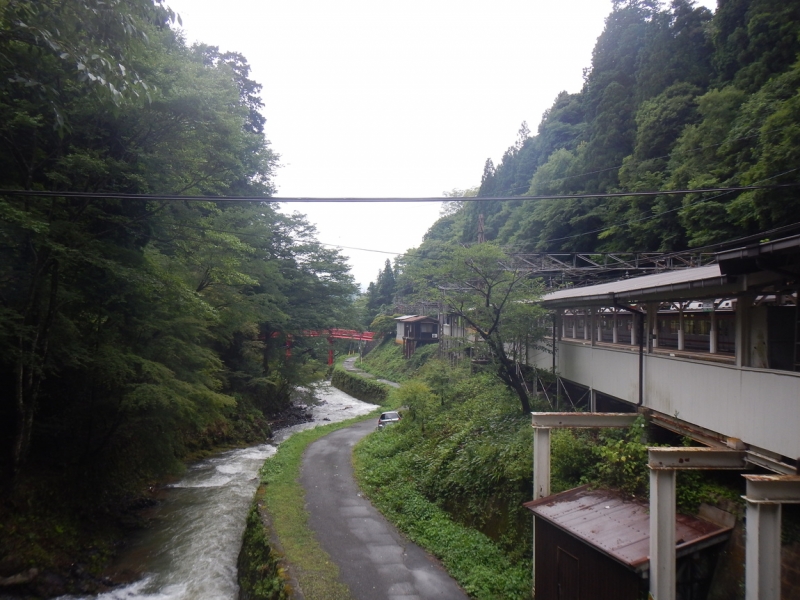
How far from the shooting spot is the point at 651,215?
79.2 ft

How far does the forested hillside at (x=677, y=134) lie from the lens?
16.2 metres

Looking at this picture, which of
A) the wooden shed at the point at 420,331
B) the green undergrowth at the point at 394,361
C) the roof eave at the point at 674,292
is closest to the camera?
the roof eave at the point at 674,292

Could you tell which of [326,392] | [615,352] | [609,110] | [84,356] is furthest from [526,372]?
[326,392]

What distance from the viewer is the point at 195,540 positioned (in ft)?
38.0

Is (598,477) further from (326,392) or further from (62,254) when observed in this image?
(326,392)

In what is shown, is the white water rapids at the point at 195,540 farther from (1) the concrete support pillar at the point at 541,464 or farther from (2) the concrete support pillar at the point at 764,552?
(2) the concrete support pillar at the point at 764,552

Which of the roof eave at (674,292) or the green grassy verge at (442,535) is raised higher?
the roof eave at (674,292)

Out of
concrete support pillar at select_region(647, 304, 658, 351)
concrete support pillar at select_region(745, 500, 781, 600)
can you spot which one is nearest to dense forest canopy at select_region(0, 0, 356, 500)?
concrete support pillar at select_region(745, 500, 781, 600)

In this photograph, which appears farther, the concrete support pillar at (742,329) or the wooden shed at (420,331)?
the wooden shed at (420,331)

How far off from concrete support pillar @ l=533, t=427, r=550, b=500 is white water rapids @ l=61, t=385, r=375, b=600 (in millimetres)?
6024

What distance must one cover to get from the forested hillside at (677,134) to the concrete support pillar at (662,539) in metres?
11.9

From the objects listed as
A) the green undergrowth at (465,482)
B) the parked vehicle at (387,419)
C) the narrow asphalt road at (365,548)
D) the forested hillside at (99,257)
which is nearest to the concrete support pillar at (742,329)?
the green undergrowth at (465,482)

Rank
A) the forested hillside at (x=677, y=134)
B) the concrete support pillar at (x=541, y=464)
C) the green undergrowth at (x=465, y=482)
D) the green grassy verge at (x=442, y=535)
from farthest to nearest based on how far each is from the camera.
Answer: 1. the forested hillside at (x=677, y=134)
2. the green undergrowth at (x=465, y=482)
3. the green grassy verge at (x=442, y=535)
4. the concrete support pillar at (x=541, y=464)

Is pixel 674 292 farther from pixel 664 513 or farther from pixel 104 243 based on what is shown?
pixel 104 243
